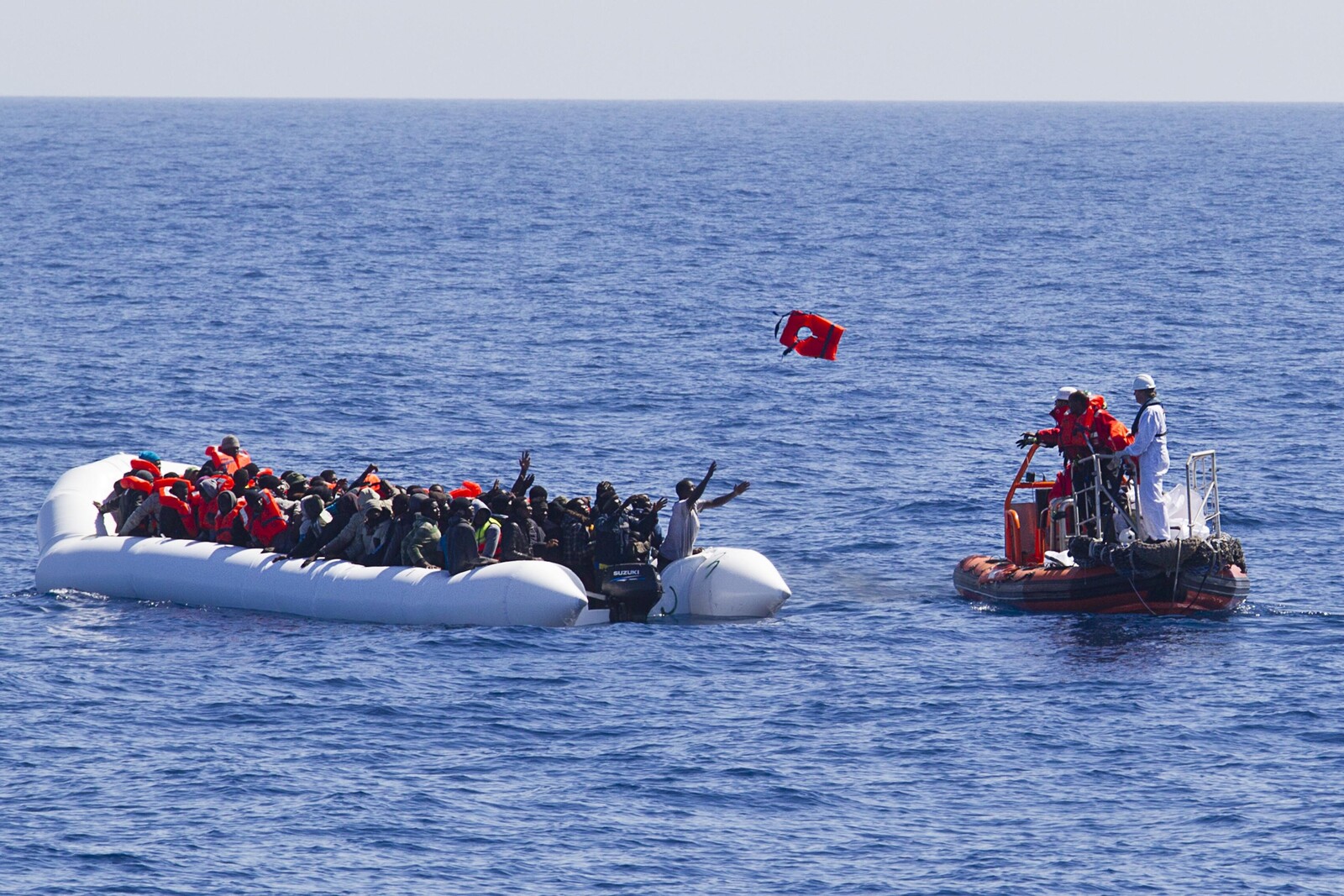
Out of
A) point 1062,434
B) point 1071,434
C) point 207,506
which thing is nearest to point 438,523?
point 207,506

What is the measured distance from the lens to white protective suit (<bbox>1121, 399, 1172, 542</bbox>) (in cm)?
2436

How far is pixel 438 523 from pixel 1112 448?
8.91 m

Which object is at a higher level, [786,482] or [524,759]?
[786,482]

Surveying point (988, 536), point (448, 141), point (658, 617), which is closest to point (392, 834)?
point (658, 617)

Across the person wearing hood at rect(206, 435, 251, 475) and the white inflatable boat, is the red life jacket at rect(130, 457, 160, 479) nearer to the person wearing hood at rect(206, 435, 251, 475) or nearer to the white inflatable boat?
the person wearing hood at rect(206, 435, 251, 475)

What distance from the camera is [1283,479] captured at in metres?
34.9

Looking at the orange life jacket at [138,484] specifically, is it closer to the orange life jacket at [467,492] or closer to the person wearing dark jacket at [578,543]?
the orange life jacket at [467,492]

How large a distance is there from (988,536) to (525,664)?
1065 cm

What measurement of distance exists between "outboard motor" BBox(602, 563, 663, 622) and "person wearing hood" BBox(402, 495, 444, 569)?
2.30 metres

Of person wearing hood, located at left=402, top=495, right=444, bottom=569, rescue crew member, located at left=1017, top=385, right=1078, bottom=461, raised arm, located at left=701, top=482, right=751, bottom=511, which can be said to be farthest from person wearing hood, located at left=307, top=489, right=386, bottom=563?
rescue crew member, located at left=1017, top=385, right=1078, bottom=461

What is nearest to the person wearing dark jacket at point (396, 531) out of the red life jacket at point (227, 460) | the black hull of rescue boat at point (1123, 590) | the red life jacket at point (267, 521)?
the red life jacket at point (267, 521)

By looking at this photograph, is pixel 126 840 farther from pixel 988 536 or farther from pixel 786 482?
pixel 786 482

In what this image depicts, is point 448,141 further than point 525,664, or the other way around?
point 448,141

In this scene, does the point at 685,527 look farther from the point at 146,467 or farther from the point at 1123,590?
the point at 146,467
